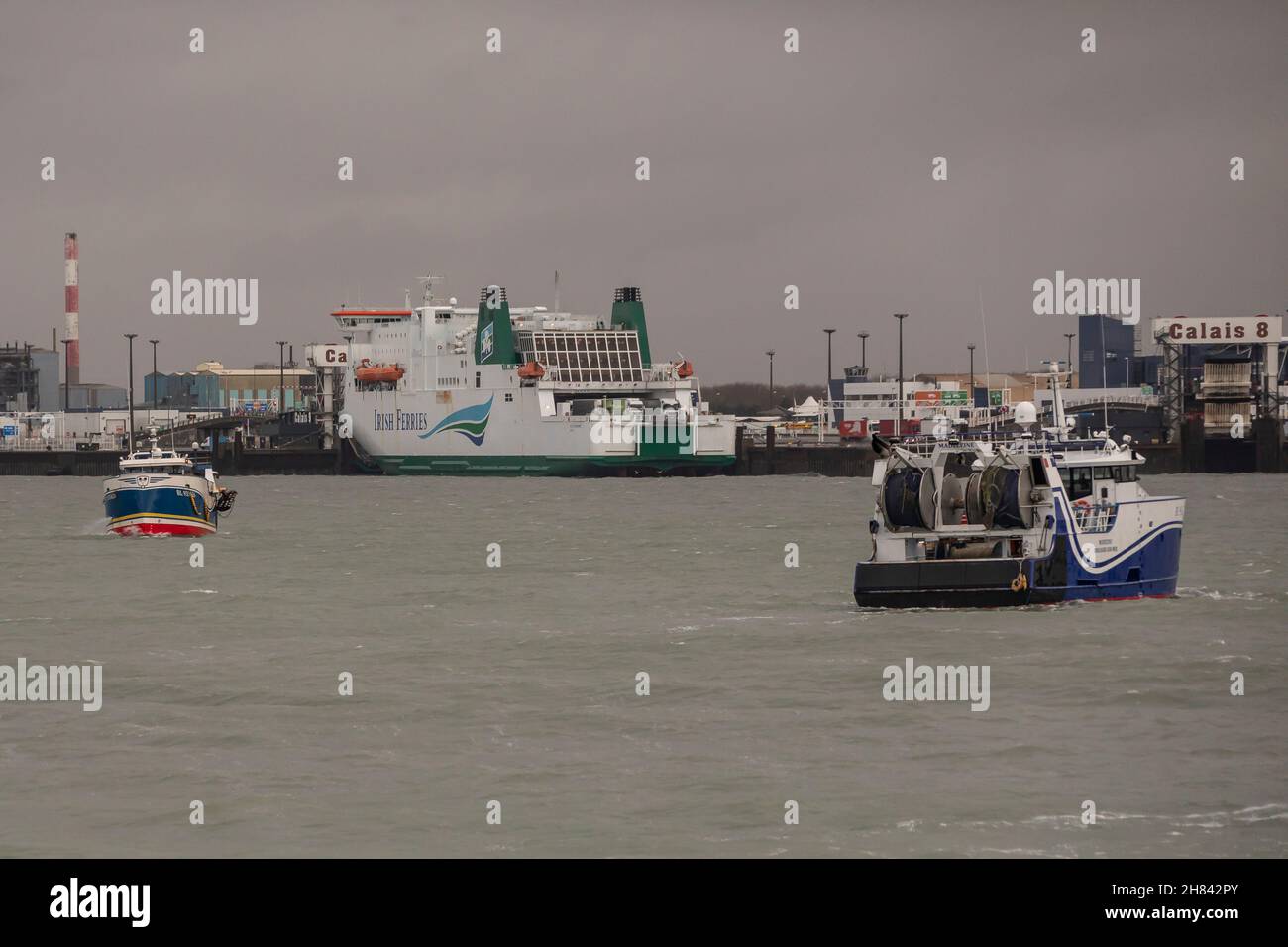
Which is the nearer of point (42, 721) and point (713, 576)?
point (42, 721)

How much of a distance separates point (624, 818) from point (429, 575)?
3170cm

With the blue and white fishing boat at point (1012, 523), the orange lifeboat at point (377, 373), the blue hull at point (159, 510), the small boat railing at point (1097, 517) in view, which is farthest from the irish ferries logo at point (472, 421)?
the small boat railing at point (1097, 517)

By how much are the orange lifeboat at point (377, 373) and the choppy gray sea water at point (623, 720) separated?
9291cm

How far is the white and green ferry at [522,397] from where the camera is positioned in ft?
432

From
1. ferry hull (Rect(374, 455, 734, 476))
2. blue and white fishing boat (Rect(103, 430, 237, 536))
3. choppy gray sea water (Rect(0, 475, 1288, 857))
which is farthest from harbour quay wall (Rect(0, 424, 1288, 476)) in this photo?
choppy gray sea water (Rect(0, 475, 1288, 857))

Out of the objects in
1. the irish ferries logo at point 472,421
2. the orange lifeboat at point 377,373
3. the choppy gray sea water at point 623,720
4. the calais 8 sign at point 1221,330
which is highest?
the calais 8 sign at point 1221,330

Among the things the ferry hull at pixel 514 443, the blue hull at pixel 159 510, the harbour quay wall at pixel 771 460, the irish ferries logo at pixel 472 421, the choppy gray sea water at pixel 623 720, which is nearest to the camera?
the choppy gray sea water at pixel 623 720

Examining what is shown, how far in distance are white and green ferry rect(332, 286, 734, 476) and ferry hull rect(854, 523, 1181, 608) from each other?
94.1 m

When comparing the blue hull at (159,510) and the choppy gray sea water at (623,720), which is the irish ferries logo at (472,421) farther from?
the choppy gray sea water at (623,720)

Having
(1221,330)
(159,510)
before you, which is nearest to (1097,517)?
(159,510)
